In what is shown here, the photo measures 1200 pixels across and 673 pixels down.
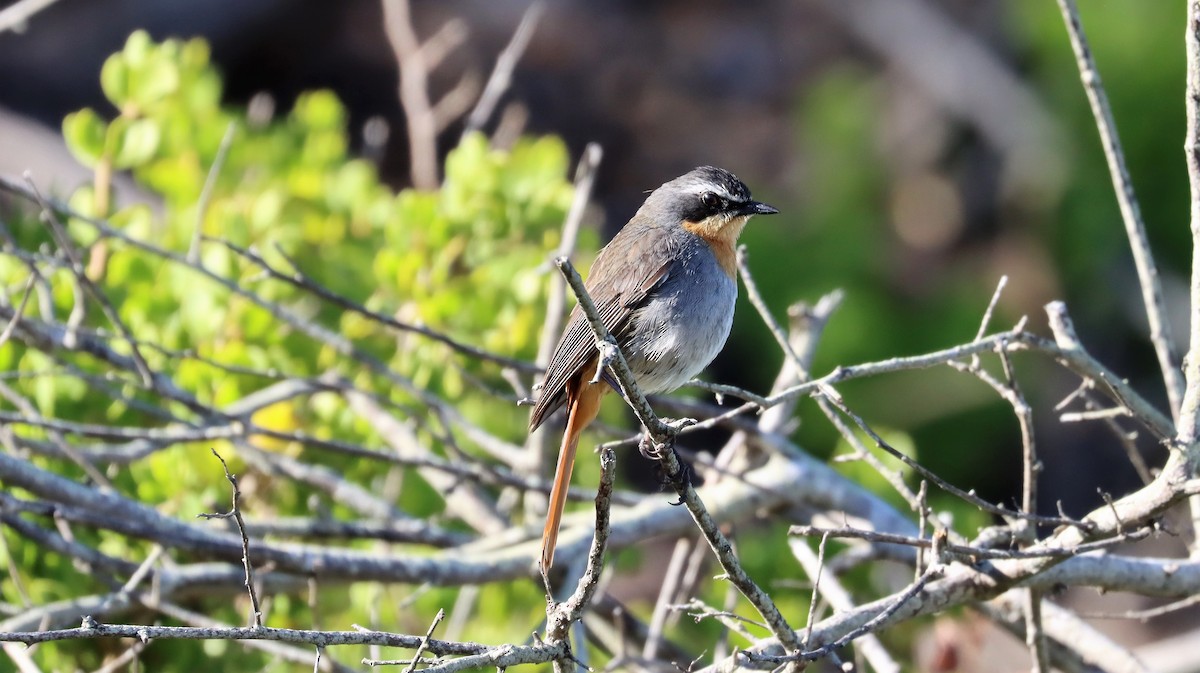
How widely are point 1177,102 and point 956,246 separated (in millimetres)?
2035

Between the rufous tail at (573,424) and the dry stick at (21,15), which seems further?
the dry stick at (21,15)

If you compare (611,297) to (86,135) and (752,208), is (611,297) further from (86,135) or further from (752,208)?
(86,135)

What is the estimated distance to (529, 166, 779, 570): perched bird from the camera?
11.3ft

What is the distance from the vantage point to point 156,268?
478cm

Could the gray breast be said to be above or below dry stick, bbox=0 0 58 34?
below

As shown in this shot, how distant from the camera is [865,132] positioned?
328 inches

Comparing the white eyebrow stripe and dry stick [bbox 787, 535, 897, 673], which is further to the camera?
the white eyebrow stripe

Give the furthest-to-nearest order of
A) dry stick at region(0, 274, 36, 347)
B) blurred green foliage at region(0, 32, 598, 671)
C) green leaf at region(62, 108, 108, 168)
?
green leaf at region(62, 108, 108, 168)
blurred green foliage at region(0, 32, 598, 671)
dry stick at region(0, 274, 36, 347)

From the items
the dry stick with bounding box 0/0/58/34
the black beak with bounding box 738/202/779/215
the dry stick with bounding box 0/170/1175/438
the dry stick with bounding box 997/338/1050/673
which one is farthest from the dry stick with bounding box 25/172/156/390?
the dry stick with bounding box 997/338/1050/673

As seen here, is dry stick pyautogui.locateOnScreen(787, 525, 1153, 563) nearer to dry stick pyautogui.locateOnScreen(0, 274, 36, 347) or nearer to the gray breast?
the gray breast

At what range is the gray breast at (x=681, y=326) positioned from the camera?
353 cm

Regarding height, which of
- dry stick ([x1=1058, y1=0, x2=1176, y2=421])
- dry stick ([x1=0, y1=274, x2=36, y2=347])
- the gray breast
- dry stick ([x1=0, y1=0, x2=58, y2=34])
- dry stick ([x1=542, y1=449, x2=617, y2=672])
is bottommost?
dry stick ([x1=542, y1=449, x2=617, y2=672])

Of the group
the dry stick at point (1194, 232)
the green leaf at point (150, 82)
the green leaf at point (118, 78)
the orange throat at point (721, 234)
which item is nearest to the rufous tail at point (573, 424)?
the orange throat at point (721, 234)

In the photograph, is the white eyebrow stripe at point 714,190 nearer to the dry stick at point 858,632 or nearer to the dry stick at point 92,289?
the dry stick at point 858,632
